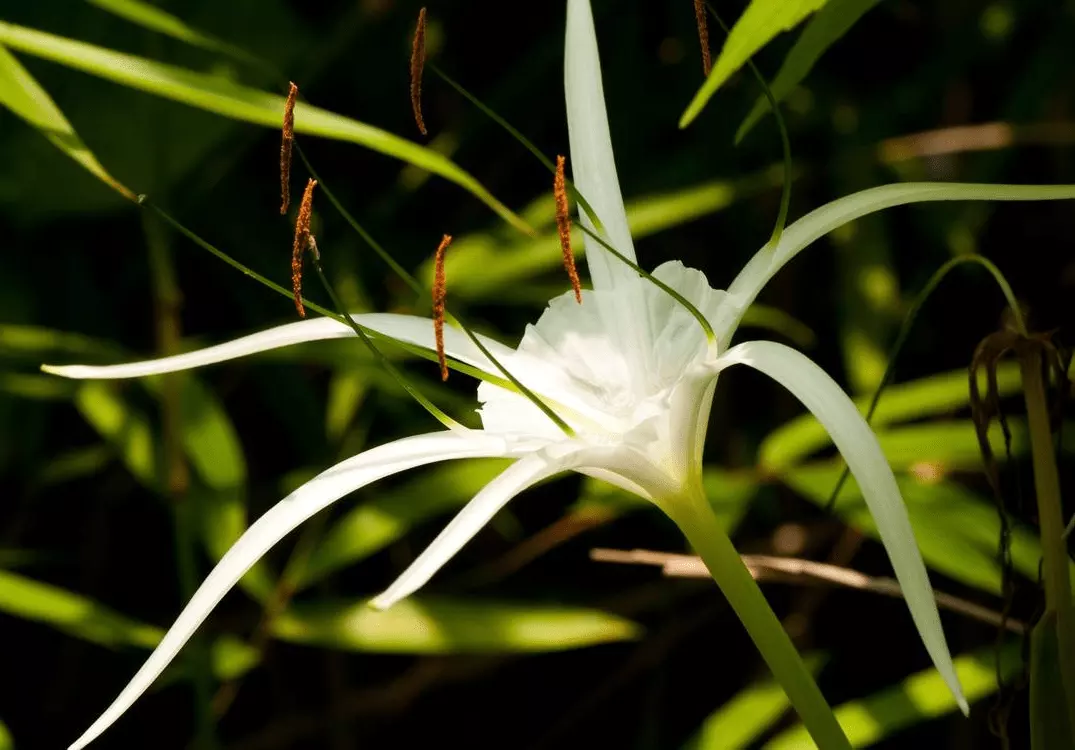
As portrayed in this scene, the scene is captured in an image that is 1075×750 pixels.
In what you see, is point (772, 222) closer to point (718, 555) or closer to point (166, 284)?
point (166, 284)

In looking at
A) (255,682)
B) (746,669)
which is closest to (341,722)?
(255,682)

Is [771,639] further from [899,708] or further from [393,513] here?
[393,513]

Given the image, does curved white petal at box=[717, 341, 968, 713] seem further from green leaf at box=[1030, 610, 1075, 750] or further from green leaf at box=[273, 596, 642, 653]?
green leaf at box=[273, 596, 642, 653]

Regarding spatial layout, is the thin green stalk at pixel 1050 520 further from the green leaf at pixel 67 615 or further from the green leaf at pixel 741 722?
the green leaf at pixel 67 615

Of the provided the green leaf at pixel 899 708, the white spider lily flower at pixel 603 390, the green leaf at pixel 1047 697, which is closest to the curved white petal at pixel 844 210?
the white spider lily flower at pixel 603 390

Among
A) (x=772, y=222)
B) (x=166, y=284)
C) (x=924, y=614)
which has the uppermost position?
(x=772, y=222)

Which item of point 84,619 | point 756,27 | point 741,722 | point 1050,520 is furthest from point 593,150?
point 84,619
